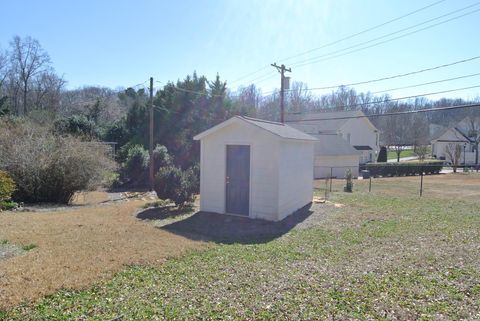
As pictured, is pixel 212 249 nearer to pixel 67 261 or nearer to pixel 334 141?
pixel 67 261

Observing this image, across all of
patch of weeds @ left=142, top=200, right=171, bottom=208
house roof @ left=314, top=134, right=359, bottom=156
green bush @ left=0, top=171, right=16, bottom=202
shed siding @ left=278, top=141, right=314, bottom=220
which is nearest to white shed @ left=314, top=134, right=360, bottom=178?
house roof @ left=314, top=134, right=359, bottom=156


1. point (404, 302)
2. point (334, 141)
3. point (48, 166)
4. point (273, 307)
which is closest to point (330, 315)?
point (273, 307)

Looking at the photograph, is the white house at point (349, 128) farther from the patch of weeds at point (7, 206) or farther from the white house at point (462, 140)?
the patch of weeds at point (7, 206)

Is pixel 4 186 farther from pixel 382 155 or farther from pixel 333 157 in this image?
pixel 382 155

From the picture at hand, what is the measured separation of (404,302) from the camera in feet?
14.4

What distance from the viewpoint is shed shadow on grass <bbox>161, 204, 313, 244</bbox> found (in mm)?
8273

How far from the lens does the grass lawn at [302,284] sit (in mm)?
4031

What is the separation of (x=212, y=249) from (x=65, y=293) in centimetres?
308

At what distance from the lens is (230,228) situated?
9305 mm

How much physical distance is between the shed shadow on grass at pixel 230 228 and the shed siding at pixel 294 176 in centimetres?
48

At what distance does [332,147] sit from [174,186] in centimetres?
2097

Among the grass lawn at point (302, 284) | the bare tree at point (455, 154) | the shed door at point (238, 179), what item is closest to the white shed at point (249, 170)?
the shed door at point (238, 179)

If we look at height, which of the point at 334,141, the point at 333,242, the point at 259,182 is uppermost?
the point at 334,141

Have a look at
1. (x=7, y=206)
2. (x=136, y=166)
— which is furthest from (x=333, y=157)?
(x=7, y=206)
